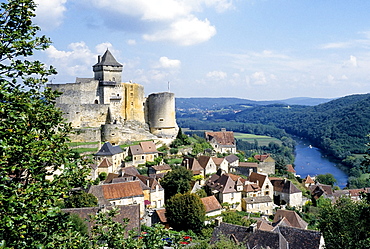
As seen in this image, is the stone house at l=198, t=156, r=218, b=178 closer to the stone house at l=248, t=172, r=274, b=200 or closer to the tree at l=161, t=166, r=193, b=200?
the stone house at l=248, t=172, r=274, b=200

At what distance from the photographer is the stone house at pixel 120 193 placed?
98.6 ft

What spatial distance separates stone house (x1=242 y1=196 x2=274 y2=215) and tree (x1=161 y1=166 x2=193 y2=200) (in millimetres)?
7656

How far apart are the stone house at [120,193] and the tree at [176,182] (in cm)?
416

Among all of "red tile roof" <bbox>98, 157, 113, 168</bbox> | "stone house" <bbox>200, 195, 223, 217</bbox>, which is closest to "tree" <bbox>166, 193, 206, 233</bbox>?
"stone house" <bbox>200, 195, 223, 217</bbox>

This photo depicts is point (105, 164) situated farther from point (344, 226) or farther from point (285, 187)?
point (344, 226)

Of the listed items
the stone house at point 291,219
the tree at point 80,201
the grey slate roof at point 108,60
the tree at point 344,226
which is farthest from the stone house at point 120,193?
the grey slate roof at point 108,60

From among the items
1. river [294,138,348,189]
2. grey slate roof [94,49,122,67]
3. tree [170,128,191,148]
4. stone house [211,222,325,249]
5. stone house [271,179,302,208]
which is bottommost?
river [294,138,348,189]

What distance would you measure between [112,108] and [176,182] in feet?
48.4

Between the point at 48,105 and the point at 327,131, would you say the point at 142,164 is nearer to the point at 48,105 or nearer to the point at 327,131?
the point at 48,105

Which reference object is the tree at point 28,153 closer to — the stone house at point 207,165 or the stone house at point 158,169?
the stone house at point 158,169

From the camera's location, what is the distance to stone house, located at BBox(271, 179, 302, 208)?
141ft

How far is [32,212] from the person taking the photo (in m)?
6.41

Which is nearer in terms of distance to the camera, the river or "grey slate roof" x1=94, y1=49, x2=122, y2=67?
"grey slate roof" x1=94, y1=49, x2=122, y2=67

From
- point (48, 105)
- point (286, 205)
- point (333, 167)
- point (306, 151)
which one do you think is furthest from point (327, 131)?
point (48, 105)
